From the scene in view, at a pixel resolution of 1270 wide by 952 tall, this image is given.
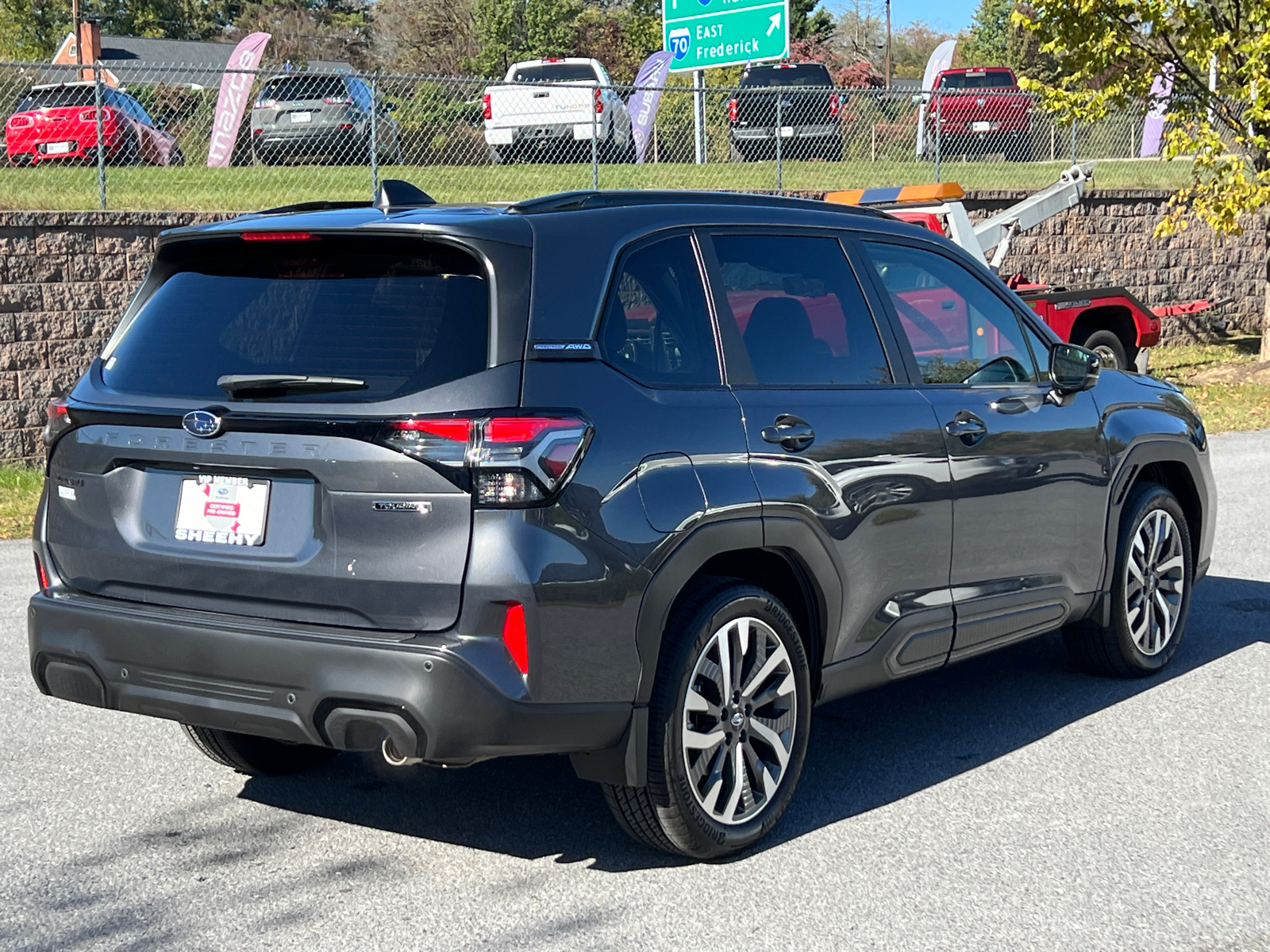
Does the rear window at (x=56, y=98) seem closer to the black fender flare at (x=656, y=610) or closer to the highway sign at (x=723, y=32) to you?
Answer: the black fender flare at (x=656, y=610)

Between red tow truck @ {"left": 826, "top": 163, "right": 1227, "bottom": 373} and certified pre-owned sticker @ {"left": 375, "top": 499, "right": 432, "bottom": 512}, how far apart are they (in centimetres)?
1091

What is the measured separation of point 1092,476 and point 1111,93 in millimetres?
13782

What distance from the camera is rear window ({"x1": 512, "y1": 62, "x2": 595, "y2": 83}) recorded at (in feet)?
Result: 88.1

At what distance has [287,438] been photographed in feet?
12.8

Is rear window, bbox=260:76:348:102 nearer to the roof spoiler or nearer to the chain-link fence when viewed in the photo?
the chain-link fence

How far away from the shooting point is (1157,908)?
3.96 metres

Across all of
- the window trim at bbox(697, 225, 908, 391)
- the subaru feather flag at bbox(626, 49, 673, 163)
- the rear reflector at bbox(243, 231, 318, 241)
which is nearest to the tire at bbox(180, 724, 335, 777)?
the rear reflector at bbox(243, 231, 318, 241)

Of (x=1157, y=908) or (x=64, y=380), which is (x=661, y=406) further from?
(x=64, y=380)

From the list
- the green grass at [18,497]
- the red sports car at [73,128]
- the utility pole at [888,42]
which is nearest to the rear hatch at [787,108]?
the red sports car at [73,128]

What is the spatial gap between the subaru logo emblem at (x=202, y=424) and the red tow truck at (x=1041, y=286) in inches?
426

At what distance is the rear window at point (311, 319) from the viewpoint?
388 cm

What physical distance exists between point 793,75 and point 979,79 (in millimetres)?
5948

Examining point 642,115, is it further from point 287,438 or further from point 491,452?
point 491,452

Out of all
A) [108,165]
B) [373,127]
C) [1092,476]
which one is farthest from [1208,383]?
[1092,476]
